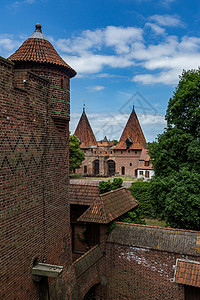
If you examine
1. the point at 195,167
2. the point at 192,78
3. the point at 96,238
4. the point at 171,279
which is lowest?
the point at 171,279

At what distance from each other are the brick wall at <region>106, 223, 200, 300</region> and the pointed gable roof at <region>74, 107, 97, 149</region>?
141 feet

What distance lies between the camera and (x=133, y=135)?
1869 inches

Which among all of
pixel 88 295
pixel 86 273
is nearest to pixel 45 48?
pixel 86 273

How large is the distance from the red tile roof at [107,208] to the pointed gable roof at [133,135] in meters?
34.3

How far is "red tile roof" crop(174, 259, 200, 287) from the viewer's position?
29.4 feet

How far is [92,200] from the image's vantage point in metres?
12.2

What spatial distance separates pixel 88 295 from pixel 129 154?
38041 mm

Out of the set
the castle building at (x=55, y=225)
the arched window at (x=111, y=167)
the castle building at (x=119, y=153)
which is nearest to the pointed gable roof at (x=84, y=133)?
the castle building at (x=119, y=153)

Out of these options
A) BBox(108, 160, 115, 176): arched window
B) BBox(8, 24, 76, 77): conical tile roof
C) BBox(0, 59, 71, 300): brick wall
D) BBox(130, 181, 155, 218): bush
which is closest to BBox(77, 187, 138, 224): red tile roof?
BBox(0, 59, 71, 300): brick wall

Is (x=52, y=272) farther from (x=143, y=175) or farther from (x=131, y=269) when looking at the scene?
(x=143, y=175)

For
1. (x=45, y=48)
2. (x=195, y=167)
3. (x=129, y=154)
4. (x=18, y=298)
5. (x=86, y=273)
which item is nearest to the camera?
(x=18, y=298)

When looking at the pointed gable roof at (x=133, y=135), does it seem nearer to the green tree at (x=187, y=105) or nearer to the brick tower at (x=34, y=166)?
the green tree at (x=187, y=105)

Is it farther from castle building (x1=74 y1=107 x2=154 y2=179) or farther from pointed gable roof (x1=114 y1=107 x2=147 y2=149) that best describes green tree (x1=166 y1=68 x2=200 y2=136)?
pointed gable roof (x1=114 y1=107 x2=147 y2=149)

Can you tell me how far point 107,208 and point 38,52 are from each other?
7499 millimetres
